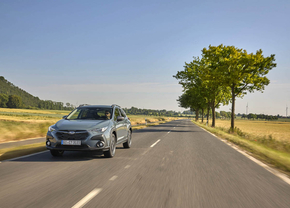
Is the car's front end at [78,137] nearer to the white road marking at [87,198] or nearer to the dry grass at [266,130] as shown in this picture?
the white road marking at [87,198]

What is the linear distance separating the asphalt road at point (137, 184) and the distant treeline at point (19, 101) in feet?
358

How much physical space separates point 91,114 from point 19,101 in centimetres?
10921

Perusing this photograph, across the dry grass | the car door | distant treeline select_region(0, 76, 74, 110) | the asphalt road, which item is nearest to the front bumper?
the asphalt road

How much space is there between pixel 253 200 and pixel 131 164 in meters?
3.63

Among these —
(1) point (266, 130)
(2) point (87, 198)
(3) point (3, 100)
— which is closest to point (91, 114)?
(2) point (87, 198)

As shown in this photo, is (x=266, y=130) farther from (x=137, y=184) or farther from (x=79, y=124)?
(x=137, y=184)

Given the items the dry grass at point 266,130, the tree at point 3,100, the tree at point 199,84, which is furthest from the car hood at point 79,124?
the tree at point 3,100

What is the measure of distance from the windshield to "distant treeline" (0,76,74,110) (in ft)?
351

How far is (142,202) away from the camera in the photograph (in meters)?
3.84

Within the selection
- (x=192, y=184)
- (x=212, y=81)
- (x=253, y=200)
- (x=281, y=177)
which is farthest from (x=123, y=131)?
(x=212, y=81)

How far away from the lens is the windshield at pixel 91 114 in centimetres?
884

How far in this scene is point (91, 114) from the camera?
29.8ft

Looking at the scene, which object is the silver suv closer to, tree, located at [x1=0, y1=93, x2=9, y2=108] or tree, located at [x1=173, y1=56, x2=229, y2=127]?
tree, located at [x1=173, y1=56, x2=229, y2=127]

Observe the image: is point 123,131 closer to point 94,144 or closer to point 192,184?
point 94,144
